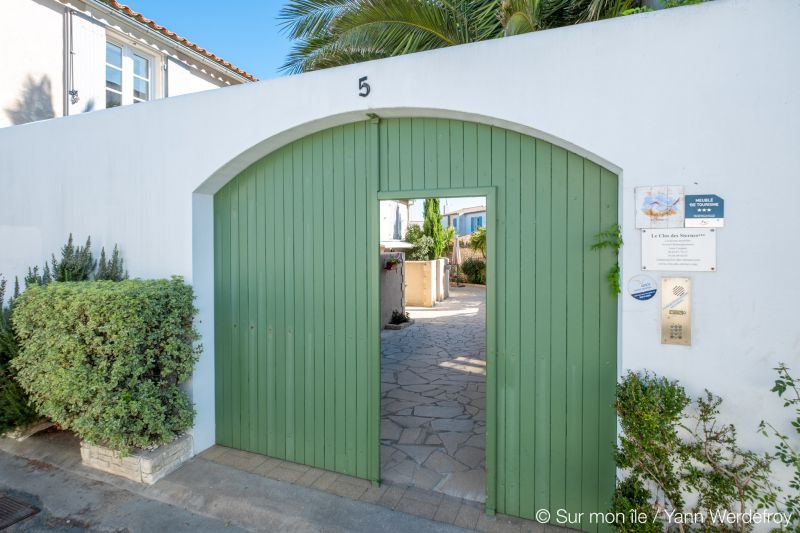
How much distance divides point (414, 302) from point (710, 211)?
13.1 m

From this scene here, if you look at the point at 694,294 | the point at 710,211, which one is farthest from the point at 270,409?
the point at 710,211

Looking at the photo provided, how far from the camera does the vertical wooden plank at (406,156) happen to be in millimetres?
3703

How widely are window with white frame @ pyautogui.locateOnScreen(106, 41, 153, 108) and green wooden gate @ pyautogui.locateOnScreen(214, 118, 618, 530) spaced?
229 inches

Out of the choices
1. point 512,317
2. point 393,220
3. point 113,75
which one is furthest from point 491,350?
point 393,220

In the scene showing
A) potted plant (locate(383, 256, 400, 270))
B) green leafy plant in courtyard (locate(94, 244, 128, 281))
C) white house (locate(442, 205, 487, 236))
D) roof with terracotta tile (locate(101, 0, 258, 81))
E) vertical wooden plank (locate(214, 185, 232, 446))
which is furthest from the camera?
white house (locate(442, 205, 487, 236))

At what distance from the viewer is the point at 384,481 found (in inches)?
156

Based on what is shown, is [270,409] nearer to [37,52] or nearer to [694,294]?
[694,294]

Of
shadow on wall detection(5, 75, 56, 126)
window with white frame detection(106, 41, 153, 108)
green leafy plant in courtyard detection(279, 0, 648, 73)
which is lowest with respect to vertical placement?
shadow on wall detection(5, 75, 56, 126)

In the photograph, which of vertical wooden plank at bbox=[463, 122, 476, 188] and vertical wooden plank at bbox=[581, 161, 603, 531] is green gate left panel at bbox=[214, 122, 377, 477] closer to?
vertical wooden plank at bbox=[463, 122, 476, 188]

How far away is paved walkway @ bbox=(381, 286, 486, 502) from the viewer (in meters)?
4.10

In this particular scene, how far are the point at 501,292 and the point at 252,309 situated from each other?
2507 millimetres

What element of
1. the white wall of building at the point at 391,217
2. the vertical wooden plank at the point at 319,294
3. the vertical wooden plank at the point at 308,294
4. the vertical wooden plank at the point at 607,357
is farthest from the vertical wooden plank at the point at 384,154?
the white wall of building at the point at 391,217

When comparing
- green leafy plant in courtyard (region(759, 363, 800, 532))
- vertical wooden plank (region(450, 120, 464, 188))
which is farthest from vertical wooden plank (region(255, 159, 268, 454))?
green leafy plant in courtyard (region(759, 363, 800, 532))

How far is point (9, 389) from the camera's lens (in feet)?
14.8
